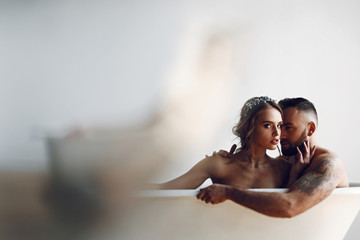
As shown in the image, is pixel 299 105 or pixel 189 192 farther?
pixel 299 105

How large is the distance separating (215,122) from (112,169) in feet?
4.18

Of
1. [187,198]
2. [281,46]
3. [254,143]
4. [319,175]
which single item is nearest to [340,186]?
[319,175]

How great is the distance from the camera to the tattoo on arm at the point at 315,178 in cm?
103

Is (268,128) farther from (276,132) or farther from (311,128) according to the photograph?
(311,128)

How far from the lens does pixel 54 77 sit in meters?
1.57

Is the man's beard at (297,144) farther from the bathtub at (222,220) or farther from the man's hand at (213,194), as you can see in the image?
the man's hand at (213,194)

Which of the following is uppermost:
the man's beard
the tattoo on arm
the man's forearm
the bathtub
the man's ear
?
the man's ear

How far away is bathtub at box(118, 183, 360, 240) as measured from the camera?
101 cm

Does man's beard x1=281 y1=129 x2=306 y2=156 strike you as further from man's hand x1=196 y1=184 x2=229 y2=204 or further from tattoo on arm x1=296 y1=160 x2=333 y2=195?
man's hand x1=196 y1=184 x2=229 y2=204

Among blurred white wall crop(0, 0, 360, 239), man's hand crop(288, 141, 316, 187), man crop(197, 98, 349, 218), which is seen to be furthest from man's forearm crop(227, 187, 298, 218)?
blurred white wall crop(0, 0, 360, 239)

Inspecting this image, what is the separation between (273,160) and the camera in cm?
120

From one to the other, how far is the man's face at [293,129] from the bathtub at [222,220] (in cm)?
17

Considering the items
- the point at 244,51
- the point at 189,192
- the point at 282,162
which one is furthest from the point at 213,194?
the point at 244,51

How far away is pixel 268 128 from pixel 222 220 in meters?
0.28
